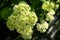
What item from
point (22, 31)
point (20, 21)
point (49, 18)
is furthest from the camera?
point (49, 18)

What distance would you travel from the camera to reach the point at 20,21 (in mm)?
2271

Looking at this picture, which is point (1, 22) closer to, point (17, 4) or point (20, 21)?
point (17, 4)

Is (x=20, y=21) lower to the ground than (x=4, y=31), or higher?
higher

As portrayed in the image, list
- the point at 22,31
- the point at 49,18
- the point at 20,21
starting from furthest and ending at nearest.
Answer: the point at 49,18 → the point at 22,31 → the point at 20,21

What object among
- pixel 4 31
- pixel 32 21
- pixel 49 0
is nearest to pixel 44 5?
pixel 49 0

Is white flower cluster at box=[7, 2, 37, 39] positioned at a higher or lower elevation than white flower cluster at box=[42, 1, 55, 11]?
higher

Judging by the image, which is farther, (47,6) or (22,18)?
Result: (47,6)

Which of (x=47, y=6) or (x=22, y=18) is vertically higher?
(x=22, y=18)

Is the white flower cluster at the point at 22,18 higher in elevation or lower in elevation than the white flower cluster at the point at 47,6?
higher

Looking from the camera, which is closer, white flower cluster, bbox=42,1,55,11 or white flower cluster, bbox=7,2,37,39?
white flower cluster, bbox=7,2,37,39

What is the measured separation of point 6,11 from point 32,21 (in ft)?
1.12

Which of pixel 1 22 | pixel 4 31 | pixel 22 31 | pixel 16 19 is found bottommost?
pixel 4 31

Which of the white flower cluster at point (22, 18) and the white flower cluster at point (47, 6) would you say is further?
the white flower cluster at point (47, 6)

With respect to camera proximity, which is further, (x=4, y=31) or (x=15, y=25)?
(x=4, y=31)
